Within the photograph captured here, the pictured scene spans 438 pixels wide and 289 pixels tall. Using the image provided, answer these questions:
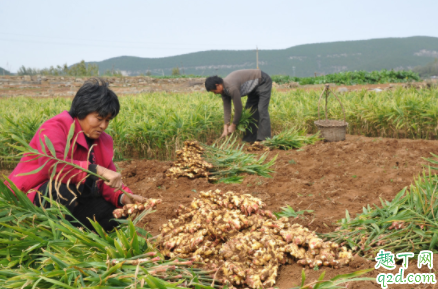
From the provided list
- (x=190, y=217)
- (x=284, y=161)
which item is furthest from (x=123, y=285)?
(x=284, y=161)

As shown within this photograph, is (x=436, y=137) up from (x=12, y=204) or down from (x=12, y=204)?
down

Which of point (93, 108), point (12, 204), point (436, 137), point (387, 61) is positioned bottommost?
point (436, 137)

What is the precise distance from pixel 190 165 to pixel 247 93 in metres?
2.31

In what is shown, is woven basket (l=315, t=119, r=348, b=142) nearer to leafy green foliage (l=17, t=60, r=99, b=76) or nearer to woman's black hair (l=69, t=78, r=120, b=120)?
woman's black hair (l=69, t=78, r=120, b=120)

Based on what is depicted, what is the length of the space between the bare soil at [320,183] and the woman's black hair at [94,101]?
0.83 m

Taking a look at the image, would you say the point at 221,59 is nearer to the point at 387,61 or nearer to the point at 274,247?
the point at 387,61

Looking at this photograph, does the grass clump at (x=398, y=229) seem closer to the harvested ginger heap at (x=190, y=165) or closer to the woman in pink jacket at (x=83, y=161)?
the woman in pink jacket at (x=83, y=161)

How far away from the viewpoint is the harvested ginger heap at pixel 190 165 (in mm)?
3609

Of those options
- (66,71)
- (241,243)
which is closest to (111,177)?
(241,243)

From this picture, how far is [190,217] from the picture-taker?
2.04 m

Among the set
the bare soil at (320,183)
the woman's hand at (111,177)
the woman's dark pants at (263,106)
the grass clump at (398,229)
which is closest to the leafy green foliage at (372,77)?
the woman's dark pants at (263,106)

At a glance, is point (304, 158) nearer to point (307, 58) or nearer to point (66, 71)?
point (66, 71)

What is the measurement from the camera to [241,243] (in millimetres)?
1723

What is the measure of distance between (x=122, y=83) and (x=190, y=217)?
771 inches
